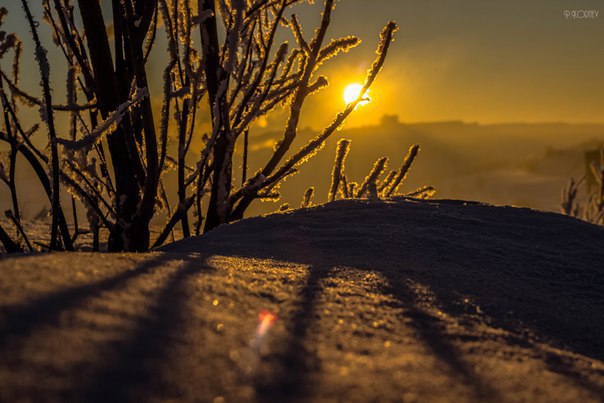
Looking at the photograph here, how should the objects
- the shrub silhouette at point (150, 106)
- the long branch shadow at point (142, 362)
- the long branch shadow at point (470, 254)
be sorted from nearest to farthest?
the long branch shadow at point (142, 362) < the long branch shadow at point (470, 254) < the shrub silhouette at point (150, 106)

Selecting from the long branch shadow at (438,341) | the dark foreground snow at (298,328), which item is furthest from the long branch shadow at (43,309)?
the long branch shadow at (438,341)

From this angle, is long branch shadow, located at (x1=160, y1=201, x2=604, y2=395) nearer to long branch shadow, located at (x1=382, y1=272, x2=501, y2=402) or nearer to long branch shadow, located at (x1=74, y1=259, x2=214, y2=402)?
long branch shadow, located at (x1=382, y1=272, x2=501, y2=402)

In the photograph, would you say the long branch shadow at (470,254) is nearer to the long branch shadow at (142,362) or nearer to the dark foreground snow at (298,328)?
the dark foreground snow at (298,328)

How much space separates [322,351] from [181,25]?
1458 millimetres

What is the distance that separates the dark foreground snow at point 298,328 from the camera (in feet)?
1.84

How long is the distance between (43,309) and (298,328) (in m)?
0.31

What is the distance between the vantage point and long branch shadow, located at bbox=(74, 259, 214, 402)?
0.52 metres

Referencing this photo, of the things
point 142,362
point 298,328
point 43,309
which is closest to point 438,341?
point 298,328

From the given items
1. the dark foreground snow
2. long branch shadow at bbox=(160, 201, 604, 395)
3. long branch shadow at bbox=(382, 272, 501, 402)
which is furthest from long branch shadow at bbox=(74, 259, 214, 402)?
long branch shadow at bbox=(382, 272, 501, 402)

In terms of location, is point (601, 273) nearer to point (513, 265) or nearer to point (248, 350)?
point (513, 265)

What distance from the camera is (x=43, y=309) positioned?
65 cm

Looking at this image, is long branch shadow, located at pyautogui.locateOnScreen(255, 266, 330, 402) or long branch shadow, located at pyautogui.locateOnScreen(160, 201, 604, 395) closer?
long branch shadow, located at pyautogui.locateOnScreen(255, 266, 330, 402)

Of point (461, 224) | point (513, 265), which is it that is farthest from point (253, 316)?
point (461, 224)

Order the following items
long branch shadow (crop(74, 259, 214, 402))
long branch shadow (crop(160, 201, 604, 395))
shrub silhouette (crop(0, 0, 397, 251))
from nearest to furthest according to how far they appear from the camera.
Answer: long branch shadow (crop(74, 259, 214, 402)) → long branch shadow (crop(160, 201, 604, 395)) → shrub silhouette (crop(0, 0, 397, 251))
